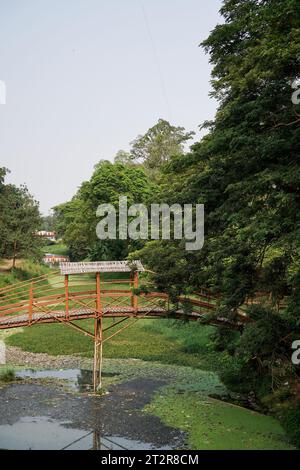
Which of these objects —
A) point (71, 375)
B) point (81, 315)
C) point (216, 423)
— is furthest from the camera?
point (71, 375)

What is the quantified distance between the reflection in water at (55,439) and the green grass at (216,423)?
150cm

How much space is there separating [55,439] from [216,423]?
16.1ft

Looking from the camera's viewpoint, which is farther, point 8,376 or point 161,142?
point 161,142

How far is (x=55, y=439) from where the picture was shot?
45.5 feet

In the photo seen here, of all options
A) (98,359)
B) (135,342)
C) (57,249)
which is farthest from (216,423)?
(57,249)

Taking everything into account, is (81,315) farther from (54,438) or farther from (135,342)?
(135,342)

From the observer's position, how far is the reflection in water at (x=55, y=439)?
44.1ft

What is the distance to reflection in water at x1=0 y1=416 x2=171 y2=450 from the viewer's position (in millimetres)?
13430

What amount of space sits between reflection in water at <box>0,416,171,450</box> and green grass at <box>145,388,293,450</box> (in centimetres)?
150

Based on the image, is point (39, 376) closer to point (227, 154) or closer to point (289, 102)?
point (227, 154)

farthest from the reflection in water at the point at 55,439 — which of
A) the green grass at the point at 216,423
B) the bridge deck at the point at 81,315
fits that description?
the bridge deck at the point at 81,315

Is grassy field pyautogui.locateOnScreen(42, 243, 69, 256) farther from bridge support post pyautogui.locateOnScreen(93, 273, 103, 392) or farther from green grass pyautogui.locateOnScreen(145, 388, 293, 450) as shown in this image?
green grass pyautogui.locateOnScreen(145, 388, 293, 450)

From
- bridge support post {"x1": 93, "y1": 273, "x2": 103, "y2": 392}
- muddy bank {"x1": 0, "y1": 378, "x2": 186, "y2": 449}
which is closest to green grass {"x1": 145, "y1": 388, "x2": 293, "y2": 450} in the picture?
muddy bank {"x1": 0, "y1": 378, "x2": 186, "y2": 449}
